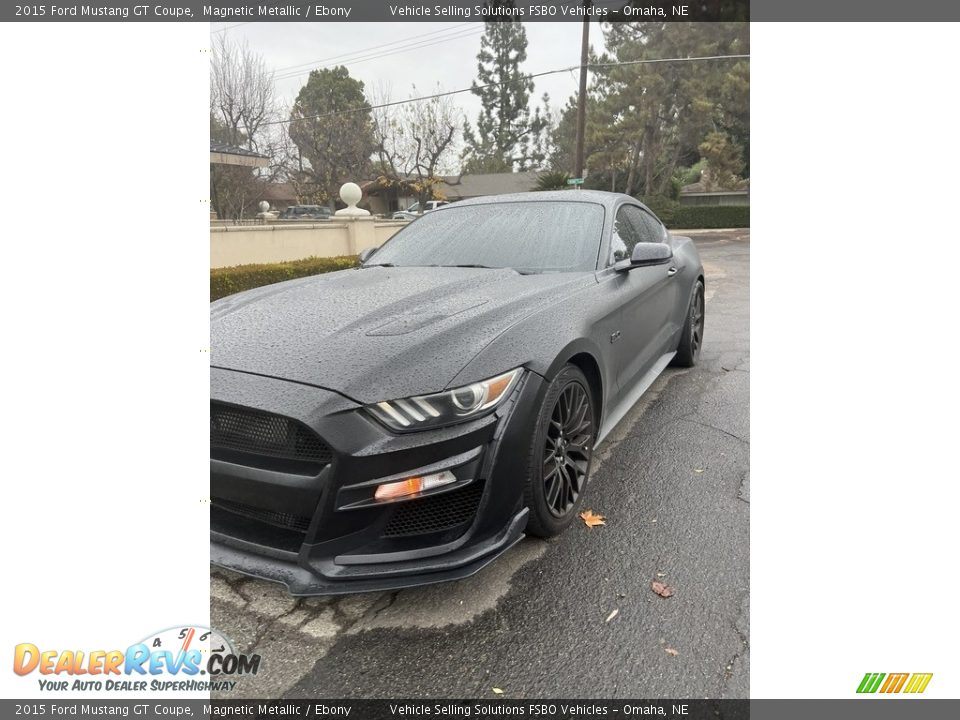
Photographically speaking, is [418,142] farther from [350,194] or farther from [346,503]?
[346,503]

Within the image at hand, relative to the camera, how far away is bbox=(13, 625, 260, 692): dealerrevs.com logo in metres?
1.50

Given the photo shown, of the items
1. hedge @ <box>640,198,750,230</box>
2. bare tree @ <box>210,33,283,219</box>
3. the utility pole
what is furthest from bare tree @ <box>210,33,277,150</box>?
hedge @ <box>640,198,750,230</box>

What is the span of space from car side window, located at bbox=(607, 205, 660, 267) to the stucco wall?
617 cm

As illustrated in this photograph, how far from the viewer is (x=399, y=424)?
6.05ft

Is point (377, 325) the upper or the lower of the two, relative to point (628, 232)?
lower

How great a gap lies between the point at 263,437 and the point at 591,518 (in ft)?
4.83

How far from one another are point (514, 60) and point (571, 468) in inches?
757

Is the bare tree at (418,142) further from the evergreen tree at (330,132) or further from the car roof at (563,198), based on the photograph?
the car roof at (563,198)

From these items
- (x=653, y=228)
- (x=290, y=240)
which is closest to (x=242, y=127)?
(x=290, y=240)

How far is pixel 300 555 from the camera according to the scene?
1.83 metres

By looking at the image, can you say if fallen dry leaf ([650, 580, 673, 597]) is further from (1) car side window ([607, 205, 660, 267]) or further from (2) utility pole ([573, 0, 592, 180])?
(2) utility pole ([573, 0, 592, 180])

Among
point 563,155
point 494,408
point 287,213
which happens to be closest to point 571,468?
point 494,408

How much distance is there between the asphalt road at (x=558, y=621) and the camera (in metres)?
1.73

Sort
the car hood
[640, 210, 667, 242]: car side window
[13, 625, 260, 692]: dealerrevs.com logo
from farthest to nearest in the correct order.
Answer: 1. [640, 210, 667, 242]: car side window
2. the car hood
3. [13, 625, 260, 692]: dealerrevs.com logo
